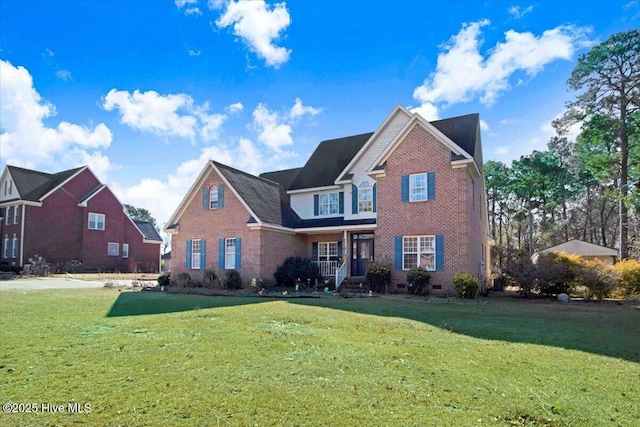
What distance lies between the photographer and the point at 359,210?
2320 cm

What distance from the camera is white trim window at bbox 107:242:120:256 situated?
40.5 meters

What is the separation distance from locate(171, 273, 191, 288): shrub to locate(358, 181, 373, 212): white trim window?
1061 cm

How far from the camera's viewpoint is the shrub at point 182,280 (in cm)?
2265

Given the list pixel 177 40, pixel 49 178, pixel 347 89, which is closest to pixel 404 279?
pixel 347 89

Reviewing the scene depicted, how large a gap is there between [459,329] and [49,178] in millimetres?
43751

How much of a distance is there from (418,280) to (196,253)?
13394 mm

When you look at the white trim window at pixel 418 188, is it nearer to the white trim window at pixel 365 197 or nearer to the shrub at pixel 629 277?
the white trim window at pixel 365 197

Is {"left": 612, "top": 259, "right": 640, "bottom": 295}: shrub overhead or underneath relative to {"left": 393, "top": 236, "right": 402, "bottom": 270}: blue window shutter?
underneath

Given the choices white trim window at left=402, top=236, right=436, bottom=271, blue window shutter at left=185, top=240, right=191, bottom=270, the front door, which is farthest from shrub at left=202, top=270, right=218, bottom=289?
white trim window at left=402, top=236, right=436, bottom=271

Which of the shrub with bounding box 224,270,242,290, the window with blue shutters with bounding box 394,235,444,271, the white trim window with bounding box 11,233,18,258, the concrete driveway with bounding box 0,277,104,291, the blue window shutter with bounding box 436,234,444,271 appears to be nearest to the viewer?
the blue window shutter with bounding box 436,234,444,271

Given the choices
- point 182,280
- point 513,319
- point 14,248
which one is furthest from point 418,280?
point 14,248

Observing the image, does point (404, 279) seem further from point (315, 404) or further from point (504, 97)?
Answer: point (315, 404)

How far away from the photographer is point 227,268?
74.9 feet

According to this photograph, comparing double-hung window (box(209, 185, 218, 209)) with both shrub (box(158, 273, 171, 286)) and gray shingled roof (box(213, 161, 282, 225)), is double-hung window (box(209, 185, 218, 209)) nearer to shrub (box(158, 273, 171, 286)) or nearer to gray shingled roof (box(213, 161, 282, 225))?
gray shingled roof (box(213, 161, 282, 225))
